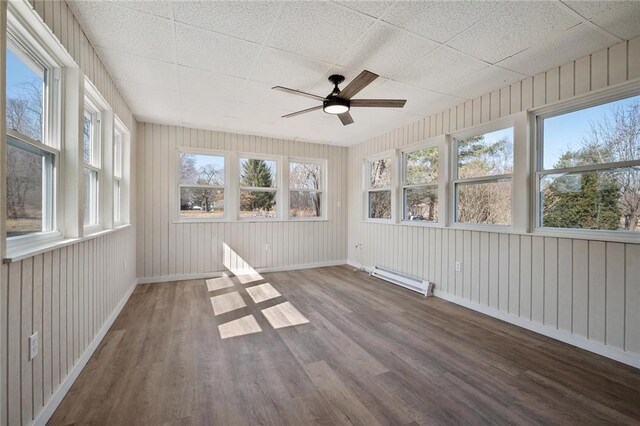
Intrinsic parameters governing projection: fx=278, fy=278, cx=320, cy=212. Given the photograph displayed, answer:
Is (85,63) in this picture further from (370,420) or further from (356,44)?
(370,420)

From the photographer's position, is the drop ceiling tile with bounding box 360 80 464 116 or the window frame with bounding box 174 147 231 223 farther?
the window frame with bounding box 174 147 231 223

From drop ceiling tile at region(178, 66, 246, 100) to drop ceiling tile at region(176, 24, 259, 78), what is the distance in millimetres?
112

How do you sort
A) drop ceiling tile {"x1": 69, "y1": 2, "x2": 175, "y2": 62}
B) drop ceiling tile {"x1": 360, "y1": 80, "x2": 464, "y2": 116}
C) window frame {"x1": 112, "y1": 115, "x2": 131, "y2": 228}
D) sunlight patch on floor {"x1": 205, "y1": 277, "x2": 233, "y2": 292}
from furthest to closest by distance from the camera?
Result: sunlight patch on floor {"x1": 205, "y1": 277, "x2": 233, "y2": 292}, window frame {"x1": 112, "y1": 115, "x2": 131, "y2": 228}, drop ceiling tile {"x1": 360, "y1": 80, "x2": 464, "y2": 116}, drop ceiling tile {"x1": 69, "y1": 2, "x2": 175, "y2": 62}

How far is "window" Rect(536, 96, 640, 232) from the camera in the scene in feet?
7.59

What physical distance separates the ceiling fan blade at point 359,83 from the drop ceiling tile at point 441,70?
634 mm

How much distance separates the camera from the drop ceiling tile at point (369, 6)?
1871 mm

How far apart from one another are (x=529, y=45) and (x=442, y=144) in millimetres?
1586

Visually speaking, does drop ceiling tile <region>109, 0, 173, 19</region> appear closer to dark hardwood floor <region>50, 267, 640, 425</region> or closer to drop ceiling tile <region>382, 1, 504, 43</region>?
drop ceiling tile <region>382, 1, 504, 43</region>

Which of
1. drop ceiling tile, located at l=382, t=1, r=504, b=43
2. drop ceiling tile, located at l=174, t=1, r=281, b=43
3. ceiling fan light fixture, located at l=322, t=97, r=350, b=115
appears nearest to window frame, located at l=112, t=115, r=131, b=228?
drop ceiling tile, located at l=174, t=1, r=281, b=43

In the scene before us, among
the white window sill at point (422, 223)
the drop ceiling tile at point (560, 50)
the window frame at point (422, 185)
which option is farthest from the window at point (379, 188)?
the drop ceiling tile at point (560, 50)

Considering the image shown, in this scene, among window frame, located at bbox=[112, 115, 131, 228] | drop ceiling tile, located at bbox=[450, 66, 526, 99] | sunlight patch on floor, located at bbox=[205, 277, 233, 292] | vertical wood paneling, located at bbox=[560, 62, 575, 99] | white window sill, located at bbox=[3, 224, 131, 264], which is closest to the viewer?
white window sill, located at bbox=[3, 224, 131, 264]

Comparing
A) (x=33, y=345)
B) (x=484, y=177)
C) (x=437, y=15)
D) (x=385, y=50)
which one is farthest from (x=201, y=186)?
(x=484, y=177)

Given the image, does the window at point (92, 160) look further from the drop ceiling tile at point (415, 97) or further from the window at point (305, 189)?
the window at point (305, 189)

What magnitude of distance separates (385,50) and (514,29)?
965 mm
